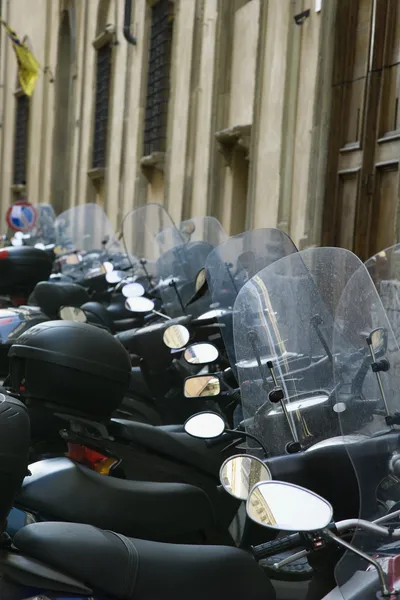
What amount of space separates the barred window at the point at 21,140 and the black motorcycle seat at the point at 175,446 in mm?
23897

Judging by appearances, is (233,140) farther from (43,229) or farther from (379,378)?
(379,378)

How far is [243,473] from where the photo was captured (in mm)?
2400

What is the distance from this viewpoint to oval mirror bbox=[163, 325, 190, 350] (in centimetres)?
468

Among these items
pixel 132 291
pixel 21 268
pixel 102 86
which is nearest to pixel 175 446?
pixel 132 291

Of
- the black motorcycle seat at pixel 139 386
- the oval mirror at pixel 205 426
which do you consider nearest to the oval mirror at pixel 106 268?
the black motorcycle seat at pixel 139 386

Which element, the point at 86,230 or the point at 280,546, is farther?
the point at 86,230

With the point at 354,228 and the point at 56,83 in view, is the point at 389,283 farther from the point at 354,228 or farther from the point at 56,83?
the point at 56,83

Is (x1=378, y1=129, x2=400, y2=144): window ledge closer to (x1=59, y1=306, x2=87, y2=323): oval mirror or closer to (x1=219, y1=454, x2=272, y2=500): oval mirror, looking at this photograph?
(x1=59, y1=306, x2=87, y2=323): oval mirror

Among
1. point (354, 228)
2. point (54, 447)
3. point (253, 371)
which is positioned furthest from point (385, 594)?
point (354, 228)

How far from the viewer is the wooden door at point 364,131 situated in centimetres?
823

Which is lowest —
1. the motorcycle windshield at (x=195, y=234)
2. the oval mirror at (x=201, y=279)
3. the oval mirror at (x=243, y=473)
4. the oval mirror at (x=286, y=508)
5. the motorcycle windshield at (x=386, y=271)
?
the oval mirror at (x=243, y=473)

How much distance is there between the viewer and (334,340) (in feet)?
8.91

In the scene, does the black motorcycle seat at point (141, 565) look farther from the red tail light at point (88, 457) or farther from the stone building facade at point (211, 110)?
the stone building facade at point (211, 110)

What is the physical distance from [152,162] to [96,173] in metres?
3.97
